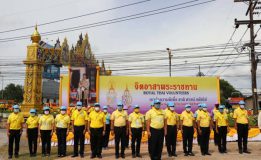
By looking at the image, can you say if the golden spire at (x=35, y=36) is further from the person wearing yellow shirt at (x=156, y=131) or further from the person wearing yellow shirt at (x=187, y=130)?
the person wearing yellow shirt at (x=156, y=131)

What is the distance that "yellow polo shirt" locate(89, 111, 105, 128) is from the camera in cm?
1020

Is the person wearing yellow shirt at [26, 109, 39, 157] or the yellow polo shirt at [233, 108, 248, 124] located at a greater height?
the yellow polo shirt at [233, 108, 248, 124]

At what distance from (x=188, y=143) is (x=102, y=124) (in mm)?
3050

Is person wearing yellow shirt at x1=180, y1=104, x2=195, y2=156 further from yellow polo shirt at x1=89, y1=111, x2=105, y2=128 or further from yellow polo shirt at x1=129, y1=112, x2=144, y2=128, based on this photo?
yellow polo shirt at x1=89, y1=111, x2=105, y2=128

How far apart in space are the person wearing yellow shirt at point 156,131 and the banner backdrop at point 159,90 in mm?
6971

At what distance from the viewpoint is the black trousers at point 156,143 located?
8789 mm

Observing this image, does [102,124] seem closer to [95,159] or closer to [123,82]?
[95,159]

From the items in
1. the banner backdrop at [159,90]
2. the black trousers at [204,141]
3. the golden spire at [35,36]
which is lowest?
the black trousers at [204,141]

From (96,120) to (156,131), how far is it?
92.1 inches

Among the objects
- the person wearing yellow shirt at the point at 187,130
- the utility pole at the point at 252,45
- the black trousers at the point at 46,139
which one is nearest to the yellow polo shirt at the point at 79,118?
the black trousers at the point at 46,139

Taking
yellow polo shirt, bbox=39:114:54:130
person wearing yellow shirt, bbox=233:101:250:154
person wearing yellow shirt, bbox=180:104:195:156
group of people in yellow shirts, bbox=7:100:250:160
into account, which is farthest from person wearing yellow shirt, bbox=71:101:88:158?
person wearing yellow shirt, bbox=233:101:250:154

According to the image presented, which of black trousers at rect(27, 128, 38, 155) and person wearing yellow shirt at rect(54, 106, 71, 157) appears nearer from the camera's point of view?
person wearing yellow shirt at rect(54, 106, 71, 157)

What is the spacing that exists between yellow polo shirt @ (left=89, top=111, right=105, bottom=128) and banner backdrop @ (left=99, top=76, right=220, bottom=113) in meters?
5.54

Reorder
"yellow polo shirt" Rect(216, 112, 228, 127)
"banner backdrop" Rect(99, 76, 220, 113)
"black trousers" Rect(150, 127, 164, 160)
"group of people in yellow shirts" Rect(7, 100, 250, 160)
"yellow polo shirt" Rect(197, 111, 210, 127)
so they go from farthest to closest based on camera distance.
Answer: "banner backdrop" Rect(99, 76, 220, 113)
"yellow polo shirt" Rect(216, 112, 228, 127)
"yellow polo shirt" Rect(197, 111, 210, 127)
"group of people in yellow shirts" Rect(7, 100, 250, 160)
"black trousers" Rect(150, 127, 164, 160)
